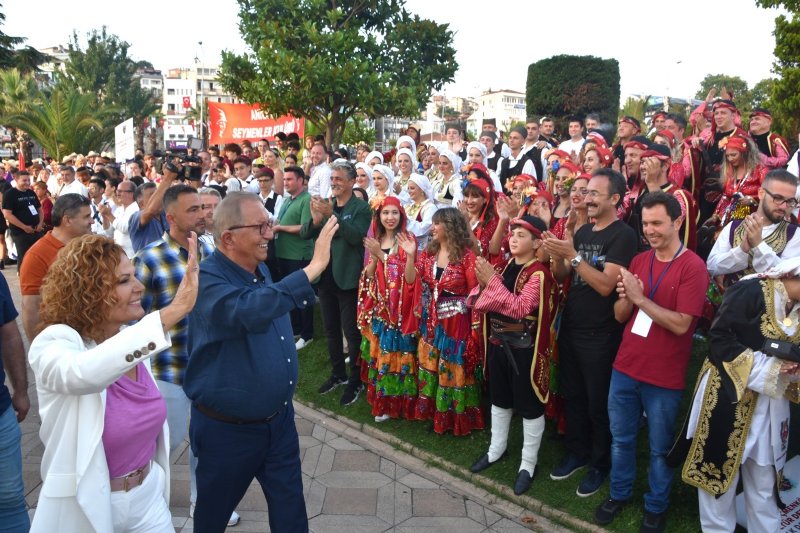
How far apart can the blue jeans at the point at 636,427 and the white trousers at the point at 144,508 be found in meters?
2.70

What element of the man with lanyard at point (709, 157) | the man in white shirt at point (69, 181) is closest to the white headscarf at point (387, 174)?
the man with lanyard at point (709, 157)

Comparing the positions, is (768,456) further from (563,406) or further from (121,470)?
(121,470)

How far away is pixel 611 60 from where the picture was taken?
51.3 ft

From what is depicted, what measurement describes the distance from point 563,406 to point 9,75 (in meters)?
29.1

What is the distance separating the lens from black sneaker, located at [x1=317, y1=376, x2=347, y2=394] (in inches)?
243

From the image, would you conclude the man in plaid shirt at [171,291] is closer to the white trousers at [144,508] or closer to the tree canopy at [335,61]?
the white trousers at [144,508]

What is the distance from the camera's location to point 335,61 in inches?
480

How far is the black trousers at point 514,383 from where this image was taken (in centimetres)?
429

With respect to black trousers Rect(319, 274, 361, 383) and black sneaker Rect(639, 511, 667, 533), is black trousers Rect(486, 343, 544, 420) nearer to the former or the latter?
black sneaker Rect(639, 511, 667, 533)

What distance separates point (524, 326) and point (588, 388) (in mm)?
611

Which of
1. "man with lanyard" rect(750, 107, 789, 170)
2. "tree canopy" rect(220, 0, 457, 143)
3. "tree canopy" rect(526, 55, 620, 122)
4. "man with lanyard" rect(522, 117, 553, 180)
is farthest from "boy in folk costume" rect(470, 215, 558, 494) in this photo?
"tree canopy" rect(526, 55, 620, 122)

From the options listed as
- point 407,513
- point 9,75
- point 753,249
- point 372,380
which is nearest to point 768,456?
point 753,249

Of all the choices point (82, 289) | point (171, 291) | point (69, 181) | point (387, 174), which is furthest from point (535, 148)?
point (69, 181)

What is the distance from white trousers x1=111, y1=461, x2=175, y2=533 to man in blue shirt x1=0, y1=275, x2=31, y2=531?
0.96 meters
